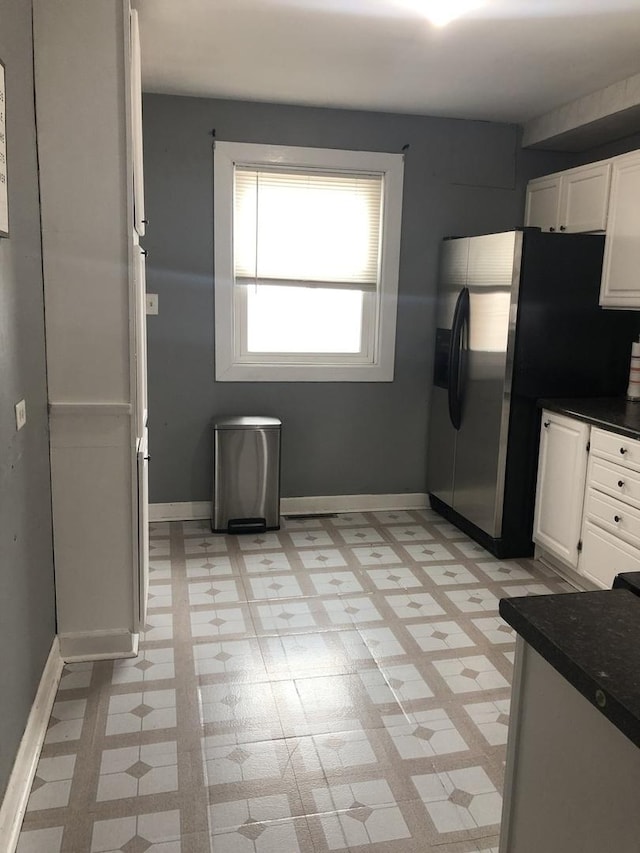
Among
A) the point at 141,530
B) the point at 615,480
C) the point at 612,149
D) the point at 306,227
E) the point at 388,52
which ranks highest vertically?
the point at 388,52

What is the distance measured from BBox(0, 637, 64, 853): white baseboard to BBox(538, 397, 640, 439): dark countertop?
8.00ft

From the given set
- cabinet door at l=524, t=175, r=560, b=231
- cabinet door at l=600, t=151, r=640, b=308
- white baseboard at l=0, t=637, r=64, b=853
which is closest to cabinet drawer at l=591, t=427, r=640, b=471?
cabinet door at l=600, t=151, r=640, b=308

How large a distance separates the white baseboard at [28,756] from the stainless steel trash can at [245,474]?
1625mm

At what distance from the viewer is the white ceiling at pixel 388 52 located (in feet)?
8.89

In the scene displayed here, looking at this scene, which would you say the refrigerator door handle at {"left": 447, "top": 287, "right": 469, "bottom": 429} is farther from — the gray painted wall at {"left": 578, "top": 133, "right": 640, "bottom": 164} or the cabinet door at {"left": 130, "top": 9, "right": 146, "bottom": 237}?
the cabinet door at {"left": 130, "top": 9, "right": 146, "bottom": 237}

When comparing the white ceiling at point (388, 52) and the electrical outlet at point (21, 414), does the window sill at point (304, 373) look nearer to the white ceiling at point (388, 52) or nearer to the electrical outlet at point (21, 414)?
the white ceiling at point (388, 52)

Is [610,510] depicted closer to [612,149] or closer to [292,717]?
Answer: [292,717]

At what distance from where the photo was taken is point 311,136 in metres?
4.13

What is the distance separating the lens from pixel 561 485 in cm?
351

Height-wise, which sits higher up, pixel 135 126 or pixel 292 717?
pixel 135 126

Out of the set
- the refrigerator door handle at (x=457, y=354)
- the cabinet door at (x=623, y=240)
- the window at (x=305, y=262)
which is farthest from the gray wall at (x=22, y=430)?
the cabinet door at (x=623, y=240)

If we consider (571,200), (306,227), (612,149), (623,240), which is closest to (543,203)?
(571,200)

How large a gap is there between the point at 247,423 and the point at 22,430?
6.79 feet

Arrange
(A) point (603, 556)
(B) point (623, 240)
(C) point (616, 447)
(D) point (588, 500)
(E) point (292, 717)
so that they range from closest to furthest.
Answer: (E) point (292, 717)
(C) point (616, 447)
(A) point (603, 556)
(D) point (588, 500)
(B) point (623, 240)
